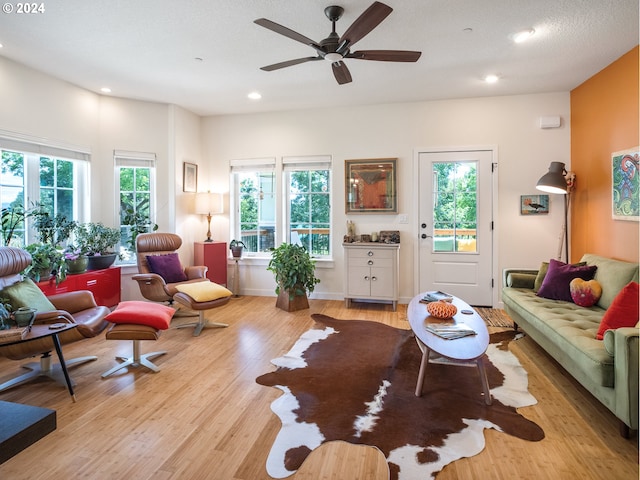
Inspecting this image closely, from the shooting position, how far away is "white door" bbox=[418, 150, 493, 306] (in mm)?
4734

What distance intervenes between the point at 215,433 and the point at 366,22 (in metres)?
2.67

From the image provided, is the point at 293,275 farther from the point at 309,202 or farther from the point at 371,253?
the point at 309,202

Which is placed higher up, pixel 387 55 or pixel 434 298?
pixel 387 55

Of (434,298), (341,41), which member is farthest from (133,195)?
(434,298)

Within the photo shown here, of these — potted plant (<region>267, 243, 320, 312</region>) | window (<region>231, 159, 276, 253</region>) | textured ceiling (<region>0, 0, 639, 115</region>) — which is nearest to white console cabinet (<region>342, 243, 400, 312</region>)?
potted plant (<region>267, 243, 320, 312</region>)

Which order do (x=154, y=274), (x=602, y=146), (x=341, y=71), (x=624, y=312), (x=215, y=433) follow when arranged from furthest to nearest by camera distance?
(x=154, y=274) → (x=602, y=146) → (x=341, y=71) → (x=624, y=312) → (x=215, y=433)

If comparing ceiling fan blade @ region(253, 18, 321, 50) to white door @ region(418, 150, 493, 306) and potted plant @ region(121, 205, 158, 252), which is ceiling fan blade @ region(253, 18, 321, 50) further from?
potted plant @ region(121, 205, 158, 252)

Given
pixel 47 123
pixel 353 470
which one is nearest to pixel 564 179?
pixel 353 470

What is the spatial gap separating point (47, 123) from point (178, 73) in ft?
5.21

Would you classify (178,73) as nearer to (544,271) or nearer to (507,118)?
(507,118)

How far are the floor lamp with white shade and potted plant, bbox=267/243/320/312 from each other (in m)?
2.94

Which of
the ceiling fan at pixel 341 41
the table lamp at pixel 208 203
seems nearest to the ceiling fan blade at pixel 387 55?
the ceiling fan at pixel 341 41

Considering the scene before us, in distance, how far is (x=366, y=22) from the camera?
228 centimetres

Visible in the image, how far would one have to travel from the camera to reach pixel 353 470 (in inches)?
67.5
